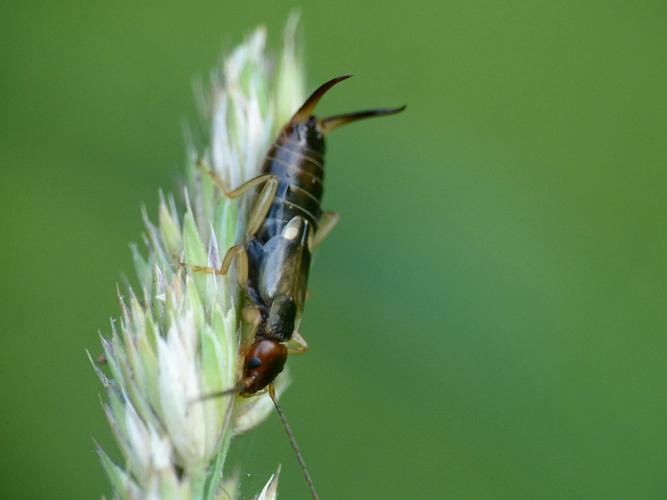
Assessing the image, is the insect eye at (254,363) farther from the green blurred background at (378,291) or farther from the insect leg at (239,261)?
the green blurred background at (378,291)

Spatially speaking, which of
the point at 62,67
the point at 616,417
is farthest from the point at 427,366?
the point at 62,67

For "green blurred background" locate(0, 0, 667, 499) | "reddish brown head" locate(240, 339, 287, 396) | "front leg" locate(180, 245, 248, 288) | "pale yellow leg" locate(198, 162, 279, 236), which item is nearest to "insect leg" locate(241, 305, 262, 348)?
"reddish brown head" locate(240, 339, 287, 396)

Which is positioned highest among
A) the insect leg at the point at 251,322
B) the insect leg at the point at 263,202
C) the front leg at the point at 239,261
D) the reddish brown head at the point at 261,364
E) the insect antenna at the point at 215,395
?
the insect leg at the point at 263,202

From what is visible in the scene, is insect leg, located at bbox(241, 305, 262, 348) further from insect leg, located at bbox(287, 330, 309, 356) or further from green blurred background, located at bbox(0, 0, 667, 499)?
green blurred background, located at bbox(0, 0, 667, 499)

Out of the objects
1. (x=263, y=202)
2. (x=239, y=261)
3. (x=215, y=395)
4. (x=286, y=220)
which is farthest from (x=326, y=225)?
(x=215, y=395)

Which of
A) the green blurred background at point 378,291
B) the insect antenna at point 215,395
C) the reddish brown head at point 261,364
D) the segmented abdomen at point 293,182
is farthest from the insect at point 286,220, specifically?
the insect antenna at point 215,395

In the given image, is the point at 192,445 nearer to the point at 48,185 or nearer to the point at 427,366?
the point at 427,366
